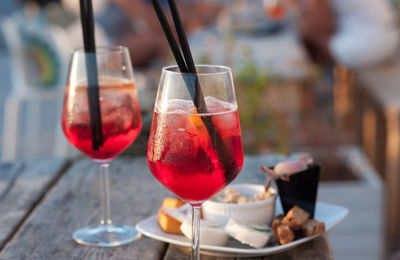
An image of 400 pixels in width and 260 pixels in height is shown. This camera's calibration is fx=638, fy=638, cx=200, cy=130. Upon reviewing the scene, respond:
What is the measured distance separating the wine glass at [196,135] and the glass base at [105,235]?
9.0 inches

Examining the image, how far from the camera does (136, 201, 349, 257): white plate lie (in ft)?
3.16

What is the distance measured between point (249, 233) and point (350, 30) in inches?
122

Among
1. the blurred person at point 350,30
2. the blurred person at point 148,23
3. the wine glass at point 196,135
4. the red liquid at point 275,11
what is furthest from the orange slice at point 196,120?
the red liquid at point 275,11

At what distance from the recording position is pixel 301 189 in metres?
1.05

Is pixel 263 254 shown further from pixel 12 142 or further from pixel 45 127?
pixel 45 127

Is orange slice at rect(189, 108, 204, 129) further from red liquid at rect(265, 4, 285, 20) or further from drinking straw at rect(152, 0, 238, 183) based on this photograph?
red liquid at rect(265, 4, 285, 20)

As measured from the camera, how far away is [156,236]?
1035 mm

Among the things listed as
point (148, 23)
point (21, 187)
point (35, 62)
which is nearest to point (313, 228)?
point (21, 187)

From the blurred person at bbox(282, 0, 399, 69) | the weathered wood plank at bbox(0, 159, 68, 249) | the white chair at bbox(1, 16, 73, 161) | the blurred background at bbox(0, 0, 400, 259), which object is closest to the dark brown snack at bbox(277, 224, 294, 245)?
the weathered wood plank at bbox(0, 159, 68, 249)

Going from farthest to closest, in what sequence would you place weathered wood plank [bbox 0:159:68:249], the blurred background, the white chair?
the white chair
the blurred background
weathered wood plank [bbox 0:159:68:249]

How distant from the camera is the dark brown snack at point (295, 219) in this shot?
1.00m

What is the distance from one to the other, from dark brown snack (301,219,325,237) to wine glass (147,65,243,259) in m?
0.19

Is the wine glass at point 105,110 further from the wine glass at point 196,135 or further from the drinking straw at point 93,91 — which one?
the wine glass at point 196,135

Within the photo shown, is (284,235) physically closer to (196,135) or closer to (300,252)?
(300,252)
